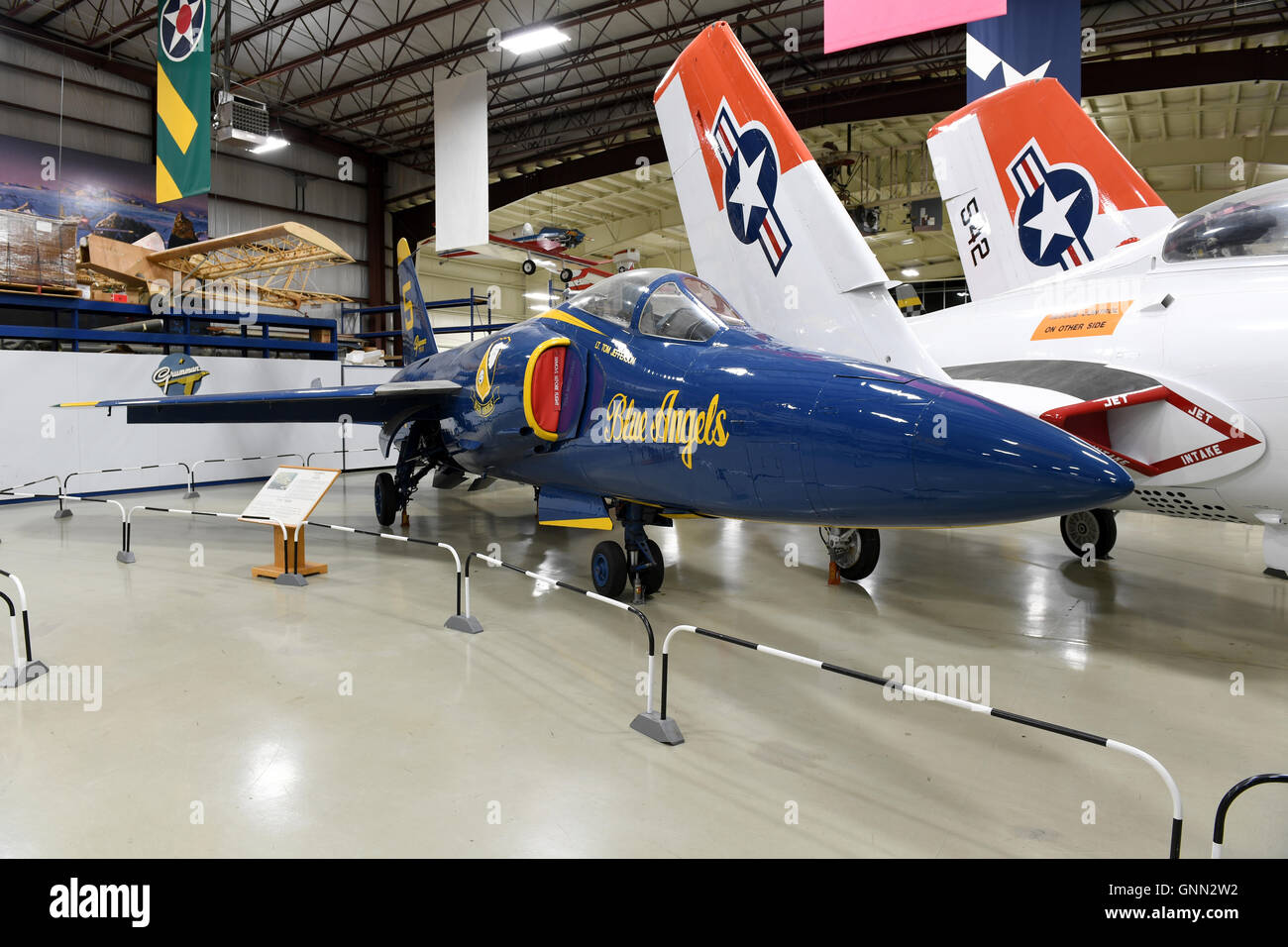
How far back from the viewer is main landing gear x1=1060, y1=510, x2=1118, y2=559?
7.00 m

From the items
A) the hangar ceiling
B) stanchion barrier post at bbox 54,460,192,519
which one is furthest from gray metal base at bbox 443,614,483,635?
the hangar ceiling

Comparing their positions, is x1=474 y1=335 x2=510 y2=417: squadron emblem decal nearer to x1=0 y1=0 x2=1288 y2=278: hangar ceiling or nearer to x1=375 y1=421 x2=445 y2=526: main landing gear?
x1=375 y1=421 x2=445 y2=526: main landing gear

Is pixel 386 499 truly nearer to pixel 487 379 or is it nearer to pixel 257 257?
pixel 487 379

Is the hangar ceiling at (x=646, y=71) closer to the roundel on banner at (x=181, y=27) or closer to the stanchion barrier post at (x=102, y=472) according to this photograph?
the roundel on banner at (x=181, y=27)

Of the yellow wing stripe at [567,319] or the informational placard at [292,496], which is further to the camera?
the informational placard at [292,496]

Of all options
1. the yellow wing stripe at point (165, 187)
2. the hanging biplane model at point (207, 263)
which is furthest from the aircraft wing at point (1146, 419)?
the hanging biplane model at point (207, 263)

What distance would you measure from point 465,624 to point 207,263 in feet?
42.2

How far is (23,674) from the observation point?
12.5 feet

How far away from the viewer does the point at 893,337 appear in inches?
215

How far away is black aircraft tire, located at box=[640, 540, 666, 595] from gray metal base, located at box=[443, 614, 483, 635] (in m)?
1.29

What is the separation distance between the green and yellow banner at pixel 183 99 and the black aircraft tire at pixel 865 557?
31.8 feet

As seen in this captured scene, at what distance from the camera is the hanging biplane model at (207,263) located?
42.5 feet

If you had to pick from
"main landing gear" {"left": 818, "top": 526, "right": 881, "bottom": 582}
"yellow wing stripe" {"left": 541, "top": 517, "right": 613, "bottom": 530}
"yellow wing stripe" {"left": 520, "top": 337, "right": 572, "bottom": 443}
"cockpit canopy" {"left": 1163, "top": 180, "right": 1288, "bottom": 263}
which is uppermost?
"cockpit canopy" {"left": 1163, "top": 180, "right": 1288, "bottom": 263}

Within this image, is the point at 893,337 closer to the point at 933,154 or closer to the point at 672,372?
the point at 672,372
